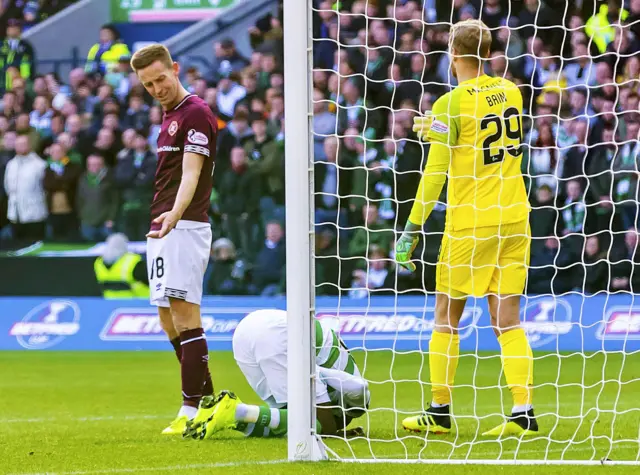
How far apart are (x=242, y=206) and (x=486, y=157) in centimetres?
745

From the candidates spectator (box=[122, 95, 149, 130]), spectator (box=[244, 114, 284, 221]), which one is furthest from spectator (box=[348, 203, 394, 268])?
spectator (box=[122, 95, 149, 130])

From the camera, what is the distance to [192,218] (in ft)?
18.4

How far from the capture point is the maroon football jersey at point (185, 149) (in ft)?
18.4

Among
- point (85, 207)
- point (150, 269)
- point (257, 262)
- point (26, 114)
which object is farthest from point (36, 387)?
point (26, 114)

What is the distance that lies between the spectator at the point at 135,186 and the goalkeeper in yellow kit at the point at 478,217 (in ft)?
26.2

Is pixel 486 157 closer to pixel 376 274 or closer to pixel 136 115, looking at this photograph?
pixel 376 274

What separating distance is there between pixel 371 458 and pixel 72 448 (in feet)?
4.70

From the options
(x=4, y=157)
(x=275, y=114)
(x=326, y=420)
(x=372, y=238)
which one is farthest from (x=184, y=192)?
(x=4, y=157)

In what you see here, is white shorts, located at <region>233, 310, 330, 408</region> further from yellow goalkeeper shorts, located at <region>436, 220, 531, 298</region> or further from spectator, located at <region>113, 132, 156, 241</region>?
spectator, located at <region>113, 132, 156, 241</region>

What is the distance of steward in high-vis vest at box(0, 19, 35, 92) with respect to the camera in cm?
1468

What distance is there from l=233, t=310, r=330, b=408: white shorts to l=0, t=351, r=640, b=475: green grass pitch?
289mm

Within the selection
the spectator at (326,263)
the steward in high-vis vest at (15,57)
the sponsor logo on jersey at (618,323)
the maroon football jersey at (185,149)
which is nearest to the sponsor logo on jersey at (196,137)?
the maroon football jersey at (185,149)

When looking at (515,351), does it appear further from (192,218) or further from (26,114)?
(26,114)

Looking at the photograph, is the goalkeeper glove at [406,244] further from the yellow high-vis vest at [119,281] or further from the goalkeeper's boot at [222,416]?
the yellow high-vis vest at [119,281]
